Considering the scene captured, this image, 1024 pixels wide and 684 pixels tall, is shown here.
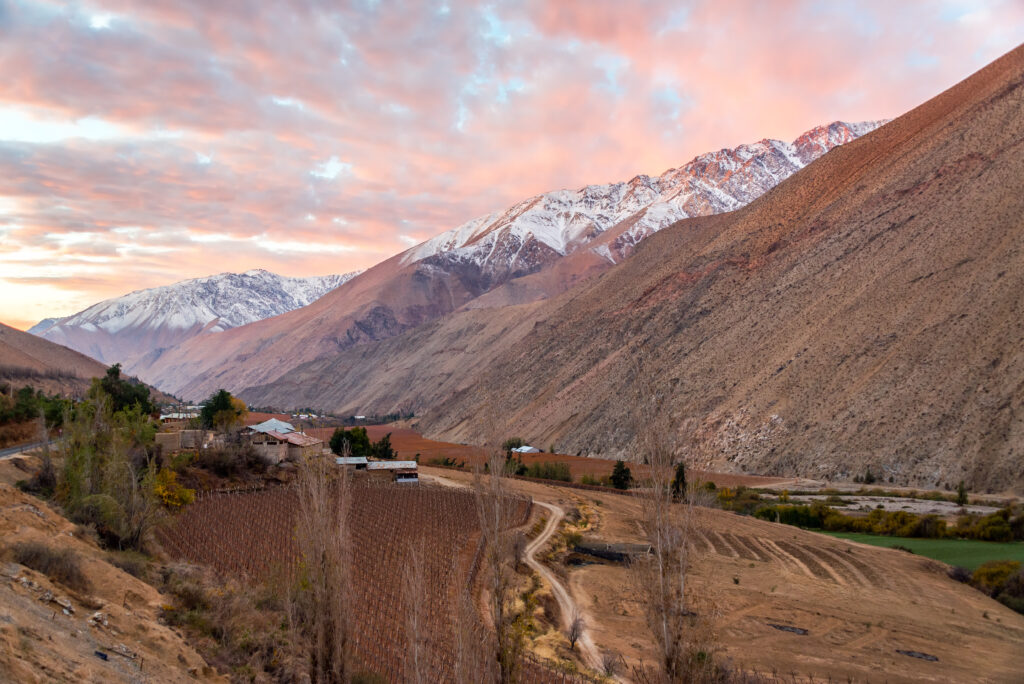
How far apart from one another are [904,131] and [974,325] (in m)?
51.2

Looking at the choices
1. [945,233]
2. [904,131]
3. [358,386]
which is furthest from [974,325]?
[358,386]

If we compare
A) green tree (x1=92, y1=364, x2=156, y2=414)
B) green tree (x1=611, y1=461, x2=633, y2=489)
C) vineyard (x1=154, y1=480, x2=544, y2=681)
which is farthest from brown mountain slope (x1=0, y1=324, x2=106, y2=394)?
green tree (x1=611, y1=461, x2=633, y2=489)

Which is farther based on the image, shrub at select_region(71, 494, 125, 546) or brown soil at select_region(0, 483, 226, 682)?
shrub at select_region(71, 494, 125, 546)

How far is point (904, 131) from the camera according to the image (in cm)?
9375

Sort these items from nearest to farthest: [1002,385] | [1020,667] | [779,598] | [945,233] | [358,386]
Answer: [1020,667], [779,598], [1002,385], [945,233], [358,386]

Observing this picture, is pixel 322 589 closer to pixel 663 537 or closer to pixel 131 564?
pixel 663 537

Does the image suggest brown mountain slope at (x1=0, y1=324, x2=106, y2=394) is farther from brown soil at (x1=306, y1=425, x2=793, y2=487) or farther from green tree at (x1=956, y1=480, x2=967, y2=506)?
green tree at (x1=956, y1=480, x2=967, y2=506)

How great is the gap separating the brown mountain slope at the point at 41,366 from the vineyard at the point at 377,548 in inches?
1512

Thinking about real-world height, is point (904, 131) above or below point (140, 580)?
above

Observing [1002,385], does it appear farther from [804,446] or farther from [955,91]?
[955,91]

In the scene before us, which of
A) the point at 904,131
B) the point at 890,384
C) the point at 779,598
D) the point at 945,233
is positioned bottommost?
the point at 779,598

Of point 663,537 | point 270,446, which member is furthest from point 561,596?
point 270,446

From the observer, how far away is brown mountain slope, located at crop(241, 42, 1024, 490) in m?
51.0

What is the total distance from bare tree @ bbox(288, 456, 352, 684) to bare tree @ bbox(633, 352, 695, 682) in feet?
18.2
